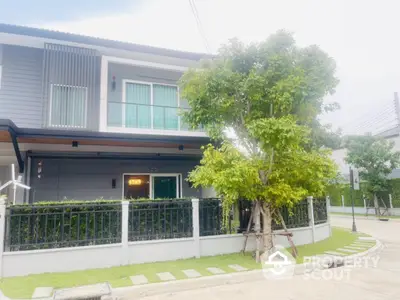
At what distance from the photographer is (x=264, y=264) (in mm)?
6852

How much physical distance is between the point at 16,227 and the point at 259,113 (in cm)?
627

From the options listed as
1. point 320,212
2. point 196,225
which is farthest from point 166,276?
point 320,212

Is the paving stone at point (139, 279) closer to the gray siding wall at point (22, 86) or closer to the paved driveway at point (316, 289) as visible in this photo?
the paved driveway at point (316, 289)

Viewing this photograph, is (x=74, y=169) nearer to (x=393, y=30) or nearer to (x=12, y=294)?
(x=12, y=294)

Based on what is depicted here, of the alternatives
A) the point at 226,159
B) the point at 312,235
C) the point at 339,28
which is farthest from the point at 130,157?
the point at 339,28

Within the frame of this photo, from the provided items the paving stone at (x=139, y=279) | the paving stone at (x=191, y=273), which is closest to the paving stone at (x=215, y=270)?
the paving stone at (x=191, y=273)

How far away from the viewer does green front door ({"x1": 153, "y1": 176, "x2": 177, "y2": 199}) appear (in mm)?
11617

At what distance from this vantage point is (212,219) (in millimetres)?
8172

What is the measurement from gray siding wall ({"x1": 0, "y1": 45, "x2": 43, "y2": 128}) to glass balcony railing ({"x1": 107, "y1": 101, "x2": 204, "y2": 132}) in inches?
97.0

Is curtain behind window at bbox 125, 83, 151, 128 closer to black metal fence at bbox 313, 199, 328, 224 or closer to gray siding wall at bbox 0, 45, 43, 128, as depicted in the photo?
gray siding wall at bbox 0, 45, 43, 128

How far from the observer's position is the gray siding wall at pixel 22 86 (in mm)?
9430

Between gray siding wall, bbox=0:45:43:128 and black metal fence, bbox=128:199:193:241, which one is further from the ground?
gray siding wall, bbox=0:45:43:128

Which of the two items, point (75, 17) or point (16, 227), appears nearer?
point (16, 227)

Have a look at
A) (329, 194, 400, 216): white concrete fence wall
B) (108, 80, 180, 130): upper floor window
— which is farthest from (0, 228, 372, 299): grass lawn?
(329, 194, 400, 216): white concrete fence wall
